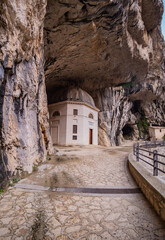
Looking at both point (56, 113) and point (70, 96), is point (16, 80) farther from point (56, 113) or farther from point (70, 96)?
point (56, 113)

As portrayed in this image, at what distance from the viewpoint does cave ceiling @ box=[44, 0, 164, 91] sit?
9.02m

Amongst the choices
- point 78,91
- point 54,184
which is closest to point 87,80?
point 78,91

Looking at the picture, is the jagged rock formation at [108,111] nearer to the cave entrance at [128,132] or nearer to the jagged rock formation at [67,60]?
the jagged rock formation at [67,60]

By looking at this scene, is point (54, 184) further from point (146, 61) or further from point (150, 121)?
point (150, 121)

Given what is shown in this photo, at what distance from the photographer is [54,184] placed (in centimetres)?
455

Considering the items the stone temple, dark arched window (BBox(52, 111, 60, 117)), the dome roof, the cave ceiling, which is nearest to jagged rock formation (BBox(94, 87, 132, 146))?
the cave ceiling

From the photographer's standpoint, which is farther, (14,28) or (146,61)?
(146,61)

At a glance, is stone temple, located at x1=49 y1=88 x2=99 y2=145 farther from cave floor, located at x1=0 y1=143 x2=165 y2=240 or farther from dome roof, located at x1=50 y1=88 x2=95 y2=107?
cave floor, located at x1=0 y1=143 x2=165 y2=240

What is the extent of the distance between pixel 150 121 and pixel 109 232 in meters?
32.0

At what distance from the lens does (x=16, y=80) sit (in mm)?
4879

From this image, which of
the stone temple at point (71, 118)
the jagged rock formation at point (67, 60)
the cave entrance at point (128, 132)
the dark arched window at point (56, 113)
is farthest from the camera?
the cave entrance at point (128, 132)

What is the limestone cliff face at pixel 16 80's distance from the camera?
12.8 ft

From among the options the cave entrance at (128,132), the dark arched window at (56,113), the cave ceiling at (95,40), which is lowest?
the cave entrance at (128,132)

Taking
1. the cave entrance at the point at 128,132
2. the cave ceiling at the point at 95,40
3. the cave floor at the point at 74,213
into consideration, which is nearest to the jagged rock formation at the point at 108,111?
the cave ceiling at the point at 95,40
